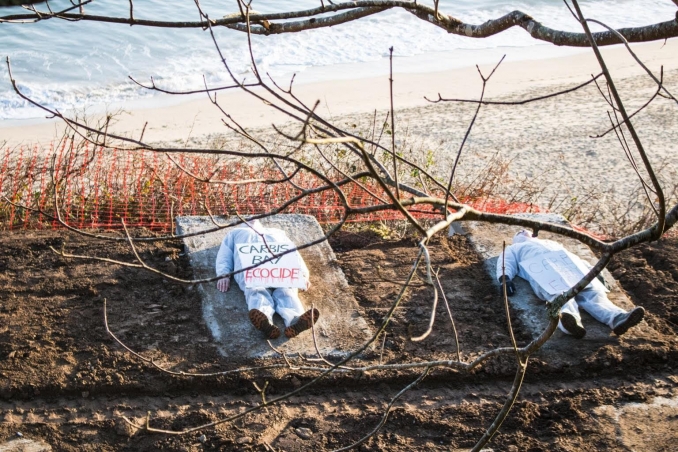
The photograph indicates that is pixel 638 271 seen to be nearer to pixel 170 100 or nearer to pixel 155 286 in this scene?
pixel 155 286

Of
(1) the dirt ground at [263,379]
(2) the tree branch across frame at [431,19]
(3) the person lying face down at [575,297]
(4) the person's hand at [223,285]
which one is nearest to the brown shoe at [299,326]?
(1) the dirt ground at [263,379]

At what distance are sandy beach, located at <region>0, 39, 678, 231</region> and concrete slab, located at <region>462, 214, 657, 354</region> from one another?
1608 millimetres

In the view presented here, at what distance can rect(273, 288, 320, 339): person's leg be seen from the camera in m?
6.13

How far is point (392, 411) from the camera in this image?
5652 millimetres

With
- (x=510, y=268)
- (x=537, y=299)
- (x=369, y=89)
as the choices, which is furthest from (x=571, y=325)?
(x=369, y=89)

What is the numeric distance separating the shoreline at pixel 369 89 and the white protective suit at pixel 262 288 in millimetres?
5693

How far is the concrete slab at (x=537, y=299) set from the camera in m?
6.54

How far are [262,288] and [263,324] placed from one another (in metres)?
0.42

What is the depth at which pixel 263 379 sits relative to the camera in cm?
584

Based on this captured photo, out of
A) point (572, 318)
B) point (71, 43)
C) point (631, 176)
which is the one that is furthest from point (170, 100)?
point (572, 318)

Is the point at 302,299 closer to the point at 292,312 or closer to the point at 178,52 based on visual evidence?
the point at 292,312

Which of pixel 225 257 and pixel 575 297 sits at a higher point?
pixel 225 257

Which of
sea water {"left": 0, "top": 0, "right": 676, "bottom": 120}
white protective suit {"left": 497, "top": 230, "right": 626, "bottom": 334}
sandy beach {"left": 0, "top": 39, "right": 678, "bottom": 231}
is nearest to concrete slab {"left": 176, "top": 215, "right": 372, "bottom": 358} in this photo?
white protective suit {"left": 497, "top": 230, "right": 626, "bottom": 334}

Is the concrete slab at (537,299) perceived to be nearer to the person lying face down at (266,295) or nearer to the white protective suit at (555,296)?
the white protective suit at (555,296)
